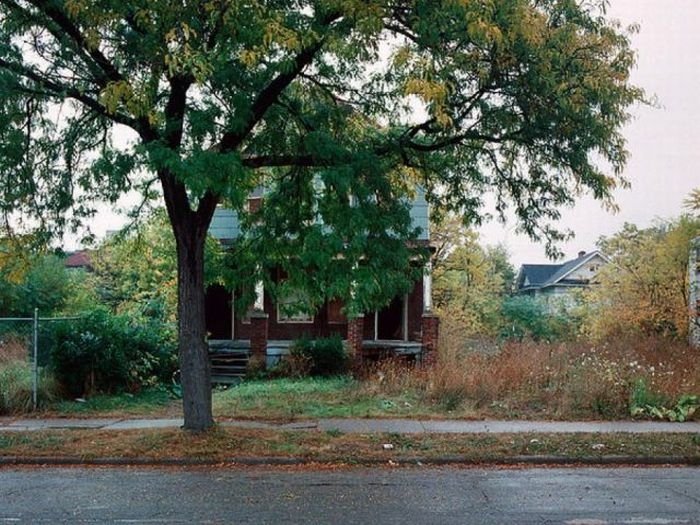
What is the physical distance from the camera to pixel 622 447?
9.95 m

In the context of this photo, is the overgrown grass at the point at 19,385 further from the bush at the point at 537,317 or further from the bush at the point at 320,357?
the bush at the point at 537,317

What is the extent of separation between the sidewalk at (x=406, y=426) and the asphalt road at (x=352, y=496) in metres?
2.13

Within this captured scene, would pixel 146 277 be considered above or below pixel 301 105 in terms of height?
below

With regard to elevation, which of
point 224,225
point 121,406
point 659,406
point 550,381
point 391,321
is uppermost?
point 224,225

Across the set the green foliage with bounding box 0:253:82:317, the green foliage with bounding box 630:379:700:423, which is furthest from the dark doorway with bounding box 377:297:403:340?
the green foliage with bounding box 0:253:82:317

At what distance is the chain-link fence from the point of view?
546 inches

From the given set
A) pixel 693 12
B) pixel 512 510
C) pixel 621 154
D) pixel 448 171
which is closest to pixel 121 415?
pixel 448 171

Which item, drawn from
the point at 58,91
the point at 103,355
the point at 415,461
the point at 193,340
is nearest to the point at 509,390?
the point at 415,461

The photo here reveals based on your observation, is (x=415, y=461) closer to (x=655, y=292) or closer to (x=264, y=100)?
(x=264, y=100)

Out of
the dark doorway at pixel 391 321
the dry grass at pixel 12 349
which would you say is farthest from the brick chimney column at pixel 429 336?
the dry grass at pixel 12 349

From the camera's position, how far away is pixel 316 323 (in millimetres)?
23016

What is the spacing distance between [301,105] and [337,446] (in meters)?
5.54

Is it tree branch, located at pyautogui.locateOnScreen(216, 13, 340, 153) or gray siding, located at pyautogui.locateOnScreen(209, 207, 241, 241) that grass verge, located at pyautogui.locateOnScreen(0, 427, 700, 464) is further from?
gray siding, located at pyautogui.locateOnScreen(209, 207, 241, 241)

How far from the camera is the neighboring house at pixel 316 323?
20.0 meters
